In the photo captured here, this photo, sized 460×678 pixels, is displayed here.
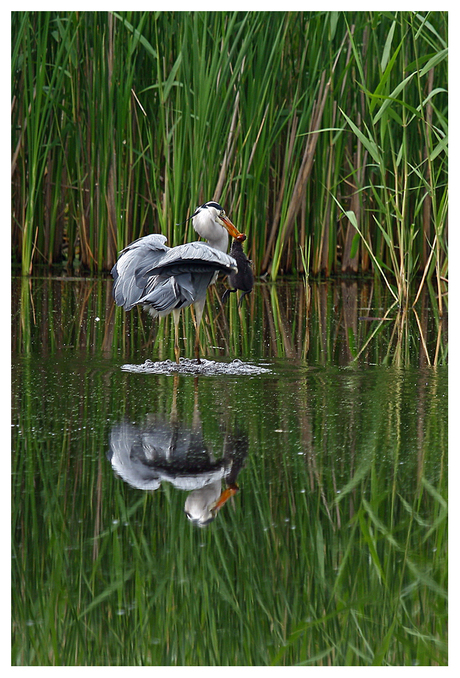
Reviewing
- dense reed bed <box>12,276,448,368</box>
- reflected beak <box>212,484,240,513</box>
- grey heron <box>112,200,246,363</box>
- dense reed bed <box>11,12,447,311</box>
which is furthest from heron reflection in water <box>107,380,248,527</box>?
dense reed bed <box>11,12,447,311</box>

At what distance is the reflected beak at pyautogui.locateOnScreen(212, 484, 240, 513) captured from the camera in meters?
2.60

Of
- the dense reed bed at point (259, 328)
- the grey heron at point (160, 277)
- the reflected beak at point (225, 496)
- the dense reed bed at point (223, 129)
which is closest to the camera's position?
the reflected beak at point (225, 496)

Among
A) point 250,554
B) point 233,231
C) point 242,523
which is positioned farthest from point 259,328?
point 250,554

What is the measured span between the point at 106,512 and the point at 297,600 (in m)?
0.67

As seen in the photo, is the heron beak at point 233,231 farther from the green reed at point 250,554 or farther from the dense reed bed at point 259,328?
the green reed at point 250,554

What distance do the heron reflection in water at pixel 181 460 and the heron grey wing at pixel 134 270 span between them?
3.06ft

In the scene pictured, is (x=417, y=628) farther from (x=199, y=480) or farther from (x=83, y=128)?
(x=83, y=128)

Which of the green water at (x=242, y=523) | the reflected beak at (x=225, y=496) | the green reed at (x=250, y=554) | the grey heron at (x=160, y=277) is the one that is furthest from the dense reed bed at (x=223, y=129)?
the reflected beak at (x=225, y=496)

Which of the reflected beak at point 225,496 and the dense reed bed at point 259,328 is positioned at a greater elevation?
the dense reed bed at point 259,328

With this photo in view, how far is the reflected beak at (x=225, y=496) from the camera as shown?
8.53 feet

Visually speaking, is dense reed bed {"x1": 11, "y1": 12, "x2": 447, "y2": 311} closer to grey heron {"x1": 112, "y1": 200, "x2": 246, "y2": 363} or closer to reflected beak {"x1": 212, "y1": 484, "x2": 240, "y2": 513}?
grey heron {"x1": 112, "y1": 200, "x2": 246, "y2": 363}

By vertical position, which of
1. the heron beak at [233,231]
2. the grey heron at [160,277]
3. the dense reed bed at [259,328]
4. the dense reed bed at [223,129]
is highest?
the dense reed bed at [223,129]

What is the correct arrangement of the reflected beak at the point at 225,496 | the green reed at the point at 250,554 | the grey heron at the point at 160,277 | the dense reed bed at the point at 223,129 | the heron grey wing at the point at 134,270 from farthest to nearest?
the dense reed bed at the point at 223,129
the heron grey wing at the point at 134,270
the grey heron at the point at 160,277
the reflected beak at the point at 225,496
the green reed at the point at 250,554

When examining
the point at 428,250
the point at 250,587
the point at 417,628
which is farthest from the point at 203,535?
the point at 428,250
